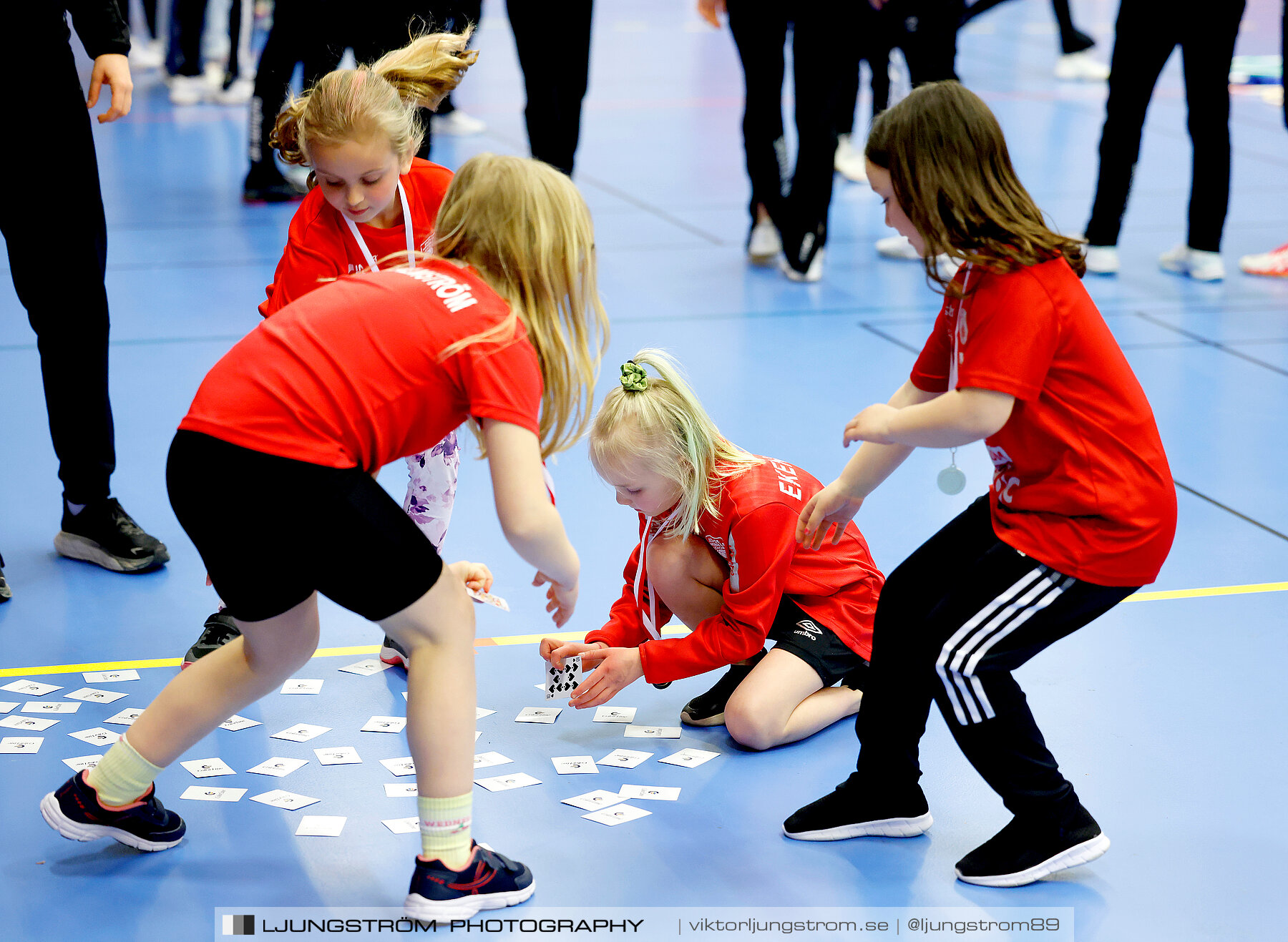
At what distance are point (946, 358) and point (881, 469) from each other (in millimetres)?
192

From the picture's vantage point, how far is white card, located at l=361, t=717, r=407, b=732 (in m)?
2.32

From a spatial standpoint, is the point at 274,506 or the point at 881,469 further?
the point at 881,469

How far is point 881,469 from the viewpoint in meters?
1.96

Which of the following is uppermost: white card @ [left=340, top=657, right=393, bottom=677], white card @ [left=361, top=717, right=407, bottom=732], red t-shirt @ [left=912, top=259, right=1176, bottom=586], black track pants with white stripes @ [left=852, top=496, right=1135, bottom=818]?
red t-shirt @ [left=912, top=259, right=1176, bottom=586]

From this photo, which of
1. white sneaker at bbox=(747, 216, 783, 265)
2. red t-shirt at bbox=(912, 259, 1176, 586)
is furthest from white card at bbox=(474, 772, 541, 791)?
white sneaker at bbox=(747, 216, 783, 265)

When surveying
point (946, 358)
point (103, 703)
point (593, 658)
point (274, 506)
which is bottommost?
point (103, 703)

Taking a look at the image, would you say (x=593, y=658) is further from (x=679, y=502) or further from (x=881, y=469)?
(x=881, y=469)

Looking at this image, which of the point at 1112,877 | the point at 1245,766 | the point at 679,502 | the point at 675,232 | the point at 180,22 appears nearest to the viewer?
the point at 1112,877

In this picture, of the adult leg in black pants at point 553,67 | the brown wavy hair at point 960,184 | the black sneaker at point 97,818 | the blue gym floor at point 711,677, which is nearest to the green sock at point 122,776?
the black sneaker at point 97,818

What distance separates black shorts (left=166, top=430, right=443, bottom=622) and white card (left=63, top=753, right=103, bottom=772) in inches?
23.8

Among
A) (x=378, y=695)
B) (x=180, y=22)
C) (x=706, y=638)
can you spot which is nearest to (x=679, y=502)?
(x=706, y=638)

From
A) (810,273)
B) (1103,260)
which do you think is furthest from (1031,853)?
(1103,260)

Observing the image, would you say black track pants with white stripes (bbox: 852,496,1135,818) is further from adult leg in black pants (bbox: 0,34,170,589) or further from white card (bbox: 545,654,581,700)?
adult leg in black pants (bbox: 0,34,170,589)

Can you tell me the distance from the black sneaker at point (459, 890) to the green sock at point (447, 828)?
12 millimetres
